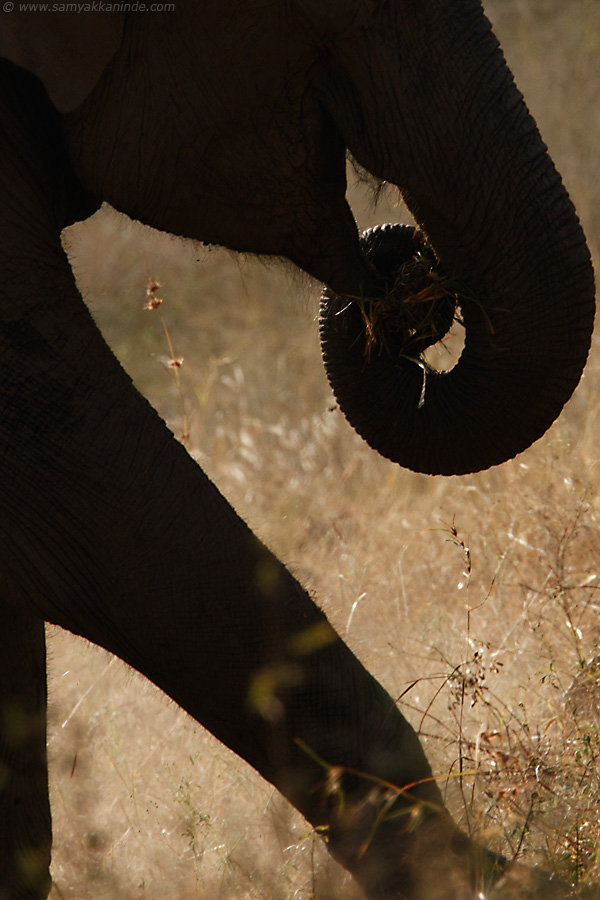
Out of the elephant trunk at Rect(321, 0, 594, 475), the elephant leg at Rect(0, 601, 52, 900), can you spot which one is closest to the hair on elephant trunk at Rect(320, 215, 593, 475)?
the elephant trunk at Rect(321, 0, 594, 475)

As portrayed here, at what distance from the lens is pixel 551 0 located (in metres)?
11.9

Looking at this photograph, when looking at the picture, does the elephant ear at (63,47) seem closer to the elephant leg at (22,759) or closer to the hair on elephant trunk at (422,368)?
the hair on elephant trunk at (422,368)

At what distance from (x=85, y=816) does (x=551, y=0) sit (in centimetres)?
1044

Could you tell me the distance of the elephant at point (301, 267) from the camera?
258 centimetres

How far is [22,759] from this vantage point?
345 cm

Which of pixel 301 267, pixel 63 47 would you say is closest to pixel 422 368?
pixel 301 267

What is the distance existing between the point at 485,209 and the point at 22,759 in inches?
82.8

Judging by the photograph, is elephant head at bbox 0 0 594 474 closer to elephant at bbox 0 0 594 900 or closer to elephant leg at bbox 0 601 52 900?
elephant at bbox 0 0 594 900

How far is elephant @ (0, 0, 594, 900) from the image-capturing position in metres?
2.58

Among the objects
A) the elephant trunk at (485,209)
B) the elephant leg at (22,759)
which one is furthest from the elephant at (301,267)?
the elephant leg at (22,759)

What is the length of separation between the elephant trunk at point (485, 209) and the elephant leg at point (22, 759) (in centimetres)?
148

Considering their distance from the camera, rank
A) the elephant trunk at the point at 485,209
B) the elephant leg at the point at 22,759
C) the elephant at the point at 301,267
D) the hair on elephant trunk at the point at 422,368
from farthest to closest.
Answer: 1. the elephant leg at the point at 22,759
2. the hair on elephant trunk at the point at 422,368
3. the elephant trunk at the point at 485,209
4. the elephant at the point at 301,267

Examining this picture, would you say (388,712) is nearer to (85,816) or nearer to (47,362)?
(47,362)

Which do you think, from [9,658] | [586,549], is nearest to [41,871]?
[9,658]
